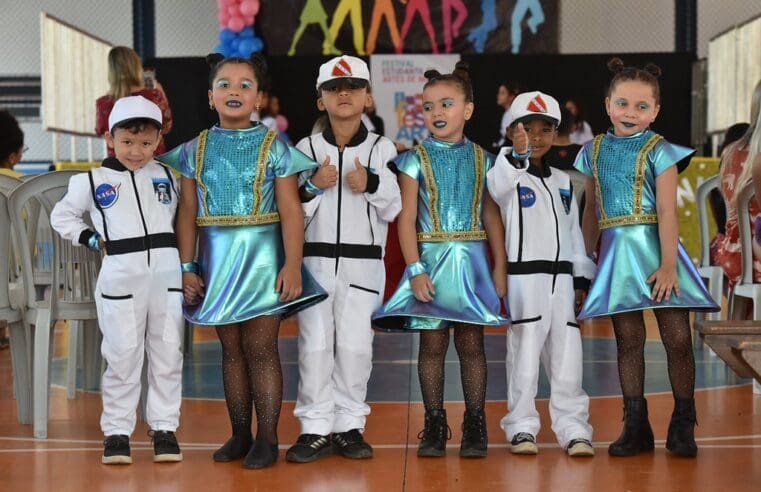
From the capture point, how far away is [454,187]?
4.25 metres

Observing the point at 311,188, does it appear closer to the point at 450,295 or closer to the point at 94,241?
the point at 450,295

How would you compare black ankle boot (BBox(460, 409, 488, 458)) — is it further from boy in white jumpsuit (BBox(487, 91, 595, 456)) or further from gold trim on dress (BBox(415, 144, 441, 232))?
gold trim on dress (BBox(415, 144, 441, 232))

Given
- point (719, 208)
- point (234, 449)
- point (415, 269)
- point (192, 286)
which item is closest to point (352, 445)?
point (234, 449)

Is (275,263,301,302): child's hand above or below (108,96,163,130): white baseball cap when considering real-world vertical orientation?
below

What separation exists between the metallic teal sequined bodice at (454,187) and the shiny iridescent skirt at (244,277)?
526mm

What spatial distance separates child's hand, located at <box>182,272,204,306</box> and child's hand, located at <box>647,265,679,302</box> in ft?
5.12

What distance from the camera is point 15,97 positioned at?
14.8 meters

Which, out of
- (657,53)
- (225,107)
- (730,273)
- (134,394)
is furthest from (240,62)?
(657,53)

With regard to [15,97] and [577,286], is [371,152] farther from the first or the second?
[15,97]

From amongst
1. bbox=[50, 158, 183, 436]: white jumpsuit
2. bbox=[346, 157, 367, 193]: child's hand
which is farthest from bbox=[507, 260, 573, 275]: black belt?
bbox=[50, 158, 183, 436]: white jumpsuit

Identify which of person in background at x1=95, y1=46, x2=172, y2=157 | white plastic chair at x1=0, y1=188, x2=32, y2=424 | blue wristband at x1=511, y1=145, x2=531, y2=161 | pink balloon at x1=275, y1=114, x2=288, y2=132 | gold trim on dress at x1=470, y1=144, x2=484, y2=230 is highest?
pink balloon at x1=275, y1=114, x2=288, y2=132

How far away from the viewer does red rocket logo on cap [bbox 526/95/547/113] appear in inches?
170

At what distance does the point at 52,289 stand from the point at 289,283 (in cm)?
123

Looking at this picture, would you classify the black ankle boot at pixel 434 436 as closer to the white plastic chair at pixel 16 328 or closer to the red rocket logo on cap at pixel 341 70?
the red rocket logo on cap at pixel 341 70
